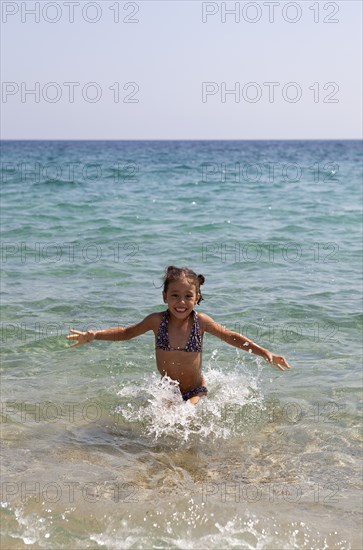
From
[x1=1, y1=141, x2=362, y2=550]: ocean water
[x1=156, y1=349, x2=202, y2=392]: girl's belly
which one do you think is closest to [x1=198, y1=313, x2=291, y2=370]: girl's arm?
[x1=156, y1=349, x2=202, y2=392]: girl's belly

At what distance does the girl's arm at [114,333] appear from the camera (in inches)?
213

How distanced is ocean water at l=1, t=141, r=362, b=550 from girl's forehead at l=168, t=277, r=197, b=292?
2.90 ft

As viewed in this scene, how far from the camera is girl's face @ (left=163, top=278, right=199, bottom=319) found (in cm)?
561

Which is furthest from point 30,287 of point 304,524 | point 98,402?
point 304,524

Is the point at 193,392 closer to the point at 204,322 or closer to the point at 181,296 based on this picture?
the point at 204,322

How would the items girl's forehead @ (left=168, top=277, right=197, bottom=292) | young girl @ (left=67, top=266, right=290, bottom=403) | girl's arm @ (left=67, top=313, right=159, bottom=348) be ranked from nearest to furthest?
1. girl's arm @ (left=67, top=313, right=159, bottom=348)
2. girl's forehead @ (left=168, top=277, right=197, bottom=292)
3. young girl @ (left=67, top=266, right=290, bottom=403)

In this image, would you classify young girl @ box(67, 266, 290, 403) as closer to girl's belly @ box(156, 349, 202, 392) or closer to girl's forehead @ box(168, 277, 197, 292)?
girl's belly @ box(156, 349, 202, 392)

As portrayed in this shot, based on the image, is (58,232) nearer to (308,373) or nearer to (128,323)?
(128,323)

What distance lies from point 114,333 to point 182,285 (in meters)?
0.66

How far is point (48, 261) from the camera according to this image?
1107 centimetres

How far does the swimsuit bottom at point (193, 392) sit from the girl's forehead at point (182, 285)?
35.6 inches

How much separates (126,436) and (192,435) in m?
0.49

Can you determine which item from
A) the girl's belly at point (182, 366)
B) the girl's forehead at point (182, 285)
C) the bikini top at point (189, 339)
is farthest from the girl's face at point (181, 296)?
the girl's belly at point (182, 366)

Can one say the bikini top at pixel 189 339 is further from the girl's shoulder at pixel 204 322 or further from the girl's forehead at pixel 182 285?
the girl's forehead at pixel 182 285
